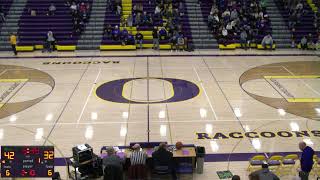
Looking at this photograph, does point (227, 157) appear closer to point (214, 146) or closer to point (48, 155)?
point (214, 146)

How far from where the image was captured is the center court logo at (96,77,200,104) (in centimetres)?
1909

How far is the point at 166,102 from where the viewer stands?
1872 centimetres

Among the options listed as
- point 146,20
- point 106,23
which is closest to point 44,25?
point 106,23

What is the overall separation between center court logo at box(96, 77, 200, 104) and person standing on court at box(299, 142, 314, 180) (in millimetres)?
8180

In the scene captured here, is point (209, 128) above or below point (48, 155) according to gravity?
below

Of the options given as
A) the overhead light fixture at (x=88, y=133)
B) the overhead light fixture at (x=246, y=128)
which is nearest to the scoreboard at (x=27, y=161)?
the overhead light fixture at (x=88, y=133)

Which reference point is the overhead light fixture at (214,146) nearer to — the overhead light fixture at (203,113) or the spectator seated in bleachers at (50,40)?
the overhead light fixture at (203,113)

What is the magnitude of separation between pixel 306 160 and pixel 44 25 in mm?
24142

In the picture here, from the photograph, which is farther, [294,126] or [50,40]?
[50,40]

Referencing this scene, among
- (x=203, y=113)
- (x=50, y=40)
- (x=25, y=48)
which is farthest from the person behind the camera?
(x=25, y=48)

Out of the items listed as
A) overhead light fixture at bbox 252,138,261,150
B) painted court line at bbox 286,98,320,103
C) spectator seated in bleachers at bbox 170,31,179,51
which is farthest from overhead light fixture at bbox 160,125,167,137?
spectator seated in bleachers at bbox 170,31,179,51

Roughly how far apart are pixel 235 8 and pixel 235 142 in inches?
756

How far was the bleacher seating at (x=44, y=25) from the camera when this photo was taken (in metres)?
30.1

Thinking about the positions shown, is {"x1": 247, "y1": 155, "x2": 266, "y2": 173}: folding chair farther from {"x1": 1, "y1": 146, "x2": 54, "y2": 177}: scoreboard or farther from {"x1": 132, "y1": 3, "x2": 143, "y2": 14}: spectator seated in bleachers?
{"x1": 132, "y1": 3, "x2": 143, "y2": 14}: spectator seated in bleachers
